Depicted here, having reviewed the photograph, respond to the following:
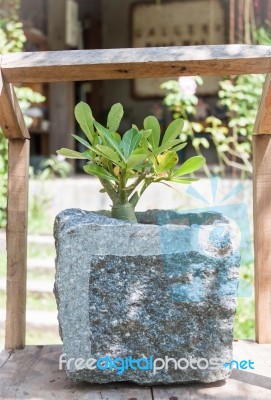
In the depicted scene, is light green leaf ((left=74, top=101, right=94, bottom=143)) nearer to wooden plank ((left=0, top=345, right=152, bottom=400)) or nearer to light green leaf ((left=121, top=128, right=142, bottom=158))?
light green leaf ((left=121, top=128, right=142, bottom=158))

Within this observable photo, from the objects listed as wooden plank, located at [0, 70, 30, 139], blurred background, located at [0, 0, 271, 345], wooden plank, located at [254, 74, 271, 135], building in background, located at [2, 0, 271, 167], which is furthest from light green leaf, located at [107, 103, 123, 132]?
building in background, located at [2, 0, 271, 167]

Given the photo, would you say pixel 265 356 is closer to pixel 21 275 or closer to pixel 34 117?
pixel 21 275

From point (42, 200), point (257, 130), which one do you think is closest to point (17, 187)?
point (257, 130)

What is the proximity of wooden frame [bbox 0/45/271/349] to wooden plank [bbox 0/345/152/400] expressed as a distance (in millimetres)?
153

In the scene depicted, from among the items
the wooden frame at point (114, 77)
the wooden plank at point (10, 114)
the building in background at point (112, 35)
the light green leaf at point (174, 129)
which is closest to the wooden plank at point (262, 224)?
the wooden frame at point (114, 77)

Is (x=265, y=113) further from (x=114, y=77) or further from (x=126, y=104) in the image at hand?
(x=126, y=104)

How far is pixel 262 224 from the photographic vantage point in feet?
5.85

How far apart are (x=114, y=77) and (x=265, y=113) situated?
0.42 metres

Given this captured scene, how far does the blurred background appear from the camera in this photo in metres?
3.22

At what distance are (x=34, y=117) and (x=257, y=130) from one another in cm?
370

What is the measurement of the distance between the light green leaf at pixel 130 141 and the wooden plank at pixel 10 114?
33 cm

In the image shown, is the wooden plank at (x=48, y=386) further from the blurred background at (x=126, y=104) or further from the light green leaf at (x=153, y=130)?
the blurred background at (x=126, y=104)

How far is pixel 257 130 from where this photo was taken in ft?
5.74

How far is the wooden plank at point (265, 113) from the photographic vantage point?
157cm
